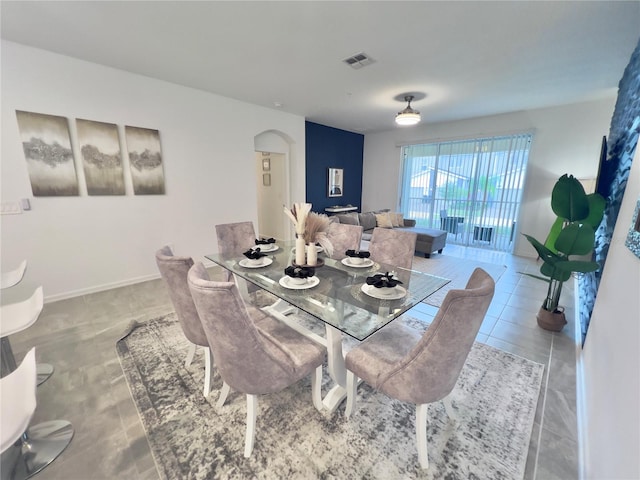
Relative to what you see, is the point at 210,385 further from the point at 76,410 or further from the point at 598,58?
the point at 598,58

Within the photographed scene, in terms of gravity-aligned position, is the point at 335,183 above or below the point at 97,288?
above

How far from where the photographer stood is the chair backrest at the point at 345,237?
8.91ft

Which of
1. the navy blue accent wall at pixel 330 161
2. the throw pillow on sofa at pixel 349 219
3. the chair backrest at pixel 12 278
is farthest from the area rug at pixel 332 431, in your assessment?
the navy blue accent wall at pixel 330 161

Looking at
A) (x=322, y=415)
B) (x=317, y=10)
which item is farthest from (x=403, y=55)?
(x=322, y=415)

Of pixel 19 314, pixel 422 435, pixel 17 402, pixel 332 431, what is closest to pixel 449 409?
pixel 422 435

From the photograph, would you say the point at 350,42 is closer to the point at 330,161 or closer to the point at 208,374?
the point at 208,374

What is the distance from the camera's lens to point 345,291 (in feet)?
5.52

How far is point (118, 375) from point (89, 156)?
2.60 metres

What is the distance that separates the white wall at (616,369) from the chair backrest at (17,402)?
1943 mm

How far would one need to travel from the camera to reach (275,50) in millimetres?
2650

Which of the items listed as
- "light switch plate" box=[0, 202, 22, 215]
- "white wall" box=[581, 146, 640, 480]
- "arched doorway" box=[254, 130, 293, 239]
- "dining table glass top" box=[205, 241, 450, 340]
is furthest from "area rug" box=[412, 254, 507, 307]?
"light switch plate" box=[0, 202, 22, 215]

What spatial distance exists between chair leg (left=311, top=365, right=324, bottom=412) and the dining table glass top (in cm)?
40

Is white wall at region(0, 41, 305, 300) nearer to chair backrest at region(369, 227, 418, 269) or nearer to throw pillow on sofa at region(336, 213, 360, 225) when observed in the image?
throw pillow on sofa at region(336, 213, 360, 225)

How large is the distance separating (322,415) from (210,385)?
80 centimetres
